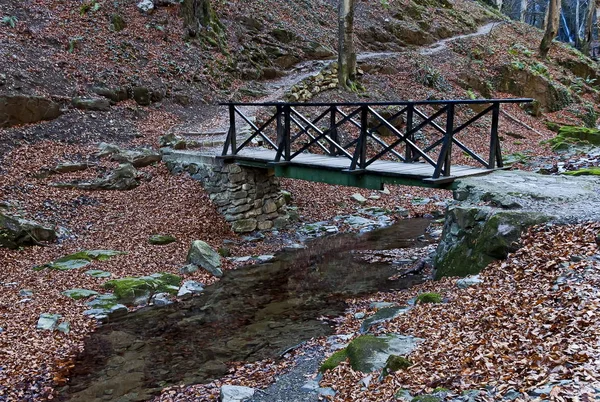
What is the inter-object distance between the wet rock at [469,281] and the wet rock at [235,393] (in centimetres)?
290

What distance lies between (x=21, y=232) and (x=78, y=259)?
1229mm

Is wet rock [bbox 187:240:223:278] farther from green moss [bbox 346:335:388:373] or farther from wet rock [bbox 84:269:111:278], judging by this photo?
green moss [bbox 346:335:388:373]

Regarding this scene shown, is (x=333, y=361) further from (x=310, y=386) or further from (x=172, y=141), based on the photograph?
(x=172, y=141)

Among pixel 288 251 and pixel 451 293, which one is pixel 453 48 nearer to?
pixel 288 251

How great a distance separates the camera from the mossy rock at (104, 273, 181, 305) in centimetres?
836

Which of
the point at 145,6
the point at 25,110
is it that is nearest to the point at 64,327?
the point at 25,110

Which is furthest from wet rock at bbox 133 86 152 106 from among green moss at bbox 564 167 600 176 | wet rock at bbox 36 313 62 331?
green moss at bbox 564 167 600 176

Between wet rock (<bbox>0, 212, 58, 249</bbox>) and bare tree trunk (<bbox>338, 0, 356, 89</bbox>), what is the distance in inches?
466

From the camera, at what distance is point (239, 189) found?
12266mm

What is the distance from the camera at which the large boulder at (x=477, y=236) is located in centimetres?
658

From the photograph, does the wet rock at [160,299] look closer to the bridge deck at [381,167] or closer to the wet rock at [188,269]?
the wet rock at [188,269]

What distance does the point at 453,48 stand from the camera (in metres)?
26.0

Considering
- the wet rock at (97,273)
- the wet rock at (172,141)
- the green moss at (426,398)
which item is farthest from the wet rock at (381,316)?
the wet rock at (172,141)

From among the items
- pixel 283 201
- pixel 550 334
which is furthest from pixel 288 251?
pixel 550 334
